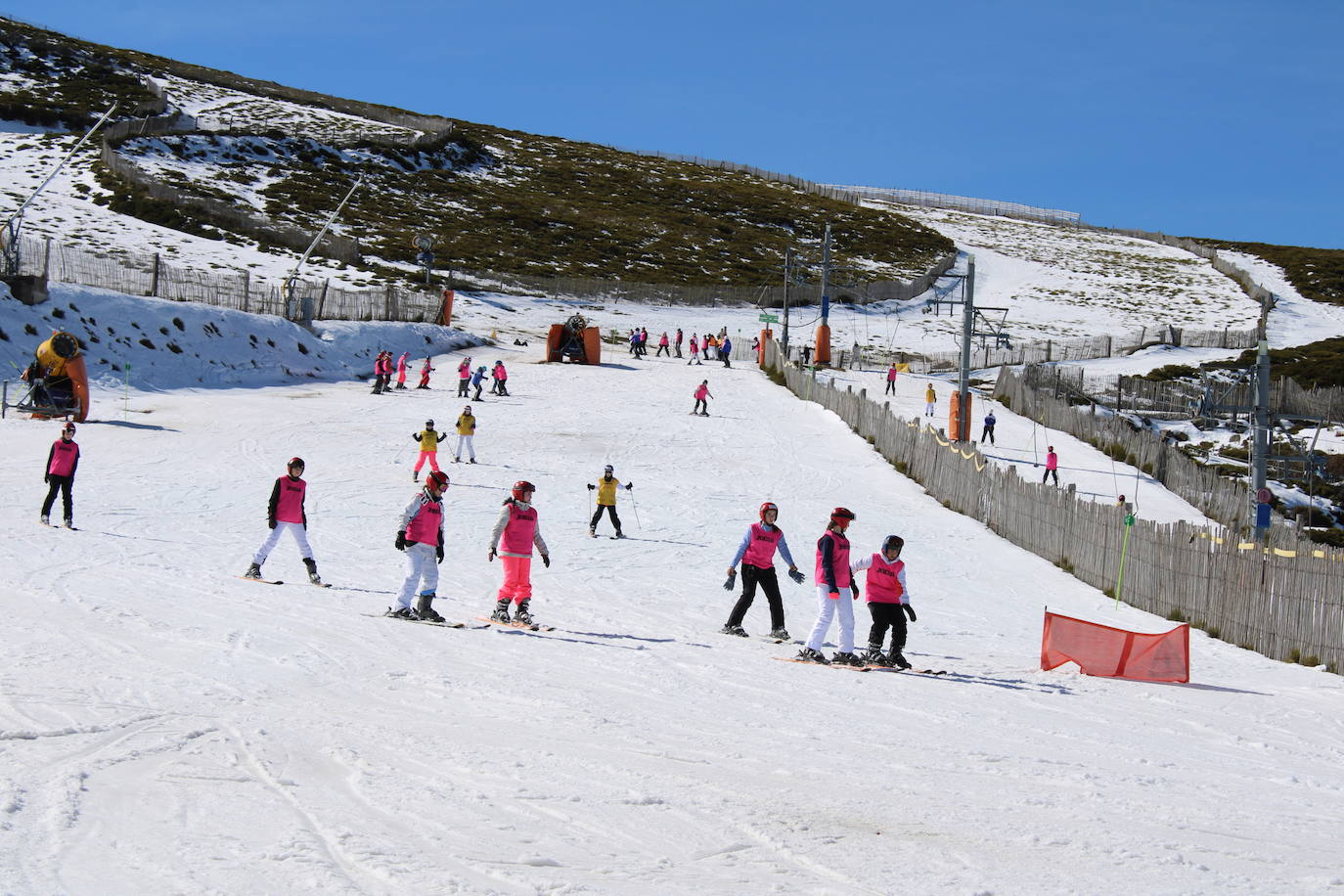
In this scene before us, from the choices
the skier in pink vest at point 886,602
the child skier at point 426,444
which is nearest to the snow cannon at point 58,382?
the child skier at point 426,444

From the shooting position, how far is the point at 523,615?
473 inches

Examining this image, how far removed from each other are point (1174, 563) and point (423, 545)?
1009 centimetres

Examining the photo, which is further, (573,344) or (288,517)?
(573,344)

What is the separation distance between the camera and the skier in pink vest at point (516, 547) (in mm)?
11992

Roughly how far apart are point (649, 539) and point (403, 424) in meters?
12.8

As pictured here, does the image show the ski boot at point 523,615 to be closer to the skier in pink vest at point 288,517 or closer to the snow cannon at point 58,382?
the skier in pink vest at point 288,517

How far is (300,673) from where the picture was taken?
8.80 meters

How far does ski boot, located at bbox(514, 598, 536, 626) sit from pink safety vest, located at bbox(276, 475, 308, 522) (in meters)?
3.02

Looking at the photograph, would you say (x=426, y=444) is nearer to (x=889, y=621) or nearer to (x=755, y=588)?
(x=755, y=588)

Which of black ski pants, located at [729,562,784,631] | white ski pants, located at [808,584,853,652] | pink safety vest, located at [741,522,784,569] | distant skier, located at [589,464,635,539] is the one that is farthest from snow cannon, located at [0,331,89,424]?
white ski pants, located at [808,584,853,652]

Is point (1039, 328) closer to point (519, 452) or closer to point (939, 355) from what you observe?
point (939, 355)

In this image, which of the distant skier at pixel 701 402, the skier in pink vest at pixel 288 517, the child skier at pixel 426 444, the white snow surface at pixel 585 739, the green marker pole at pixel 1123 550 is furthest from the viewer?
the distant skier at pixel 701 402

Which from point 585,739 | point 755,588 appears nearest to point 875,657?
point 755,588

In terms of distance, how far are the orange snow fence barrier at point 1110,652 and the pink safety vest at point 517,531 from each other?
5036 mm
